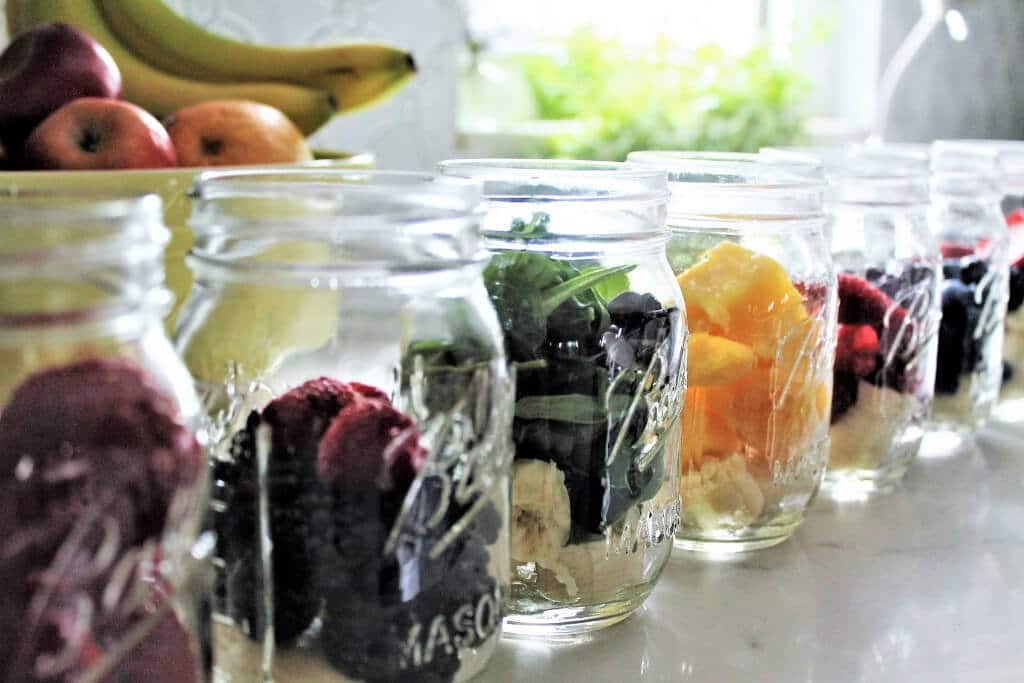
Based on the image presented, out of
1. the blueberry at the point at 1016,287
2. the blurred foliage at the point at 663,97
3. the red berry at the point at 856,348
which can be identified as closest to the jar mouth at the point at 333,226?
the red berry at the point at 856,348

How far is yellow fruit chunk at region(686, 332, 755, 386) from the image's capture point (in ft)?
1.83

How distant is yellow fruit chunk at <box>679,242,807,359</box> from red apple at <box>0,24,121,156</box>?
0.35 metres

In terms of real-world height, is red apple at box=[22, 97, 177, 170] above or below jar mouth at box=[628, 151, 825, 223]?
above

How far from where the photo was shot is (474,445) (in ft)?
1.27

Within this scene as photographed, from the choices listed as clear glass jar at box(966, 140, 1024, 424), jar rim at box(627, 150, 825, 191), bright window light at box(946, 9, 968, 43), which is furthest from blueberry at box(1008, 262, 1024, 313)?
bright window light at box(946, 9, 968, 43)

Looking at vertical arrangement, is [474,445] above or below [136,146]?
below

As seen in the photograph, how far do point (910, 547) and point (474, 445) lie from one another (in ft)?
1.16

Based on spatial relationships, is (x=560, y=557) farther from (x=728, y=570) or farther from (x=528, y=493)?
(x=728, y=570)

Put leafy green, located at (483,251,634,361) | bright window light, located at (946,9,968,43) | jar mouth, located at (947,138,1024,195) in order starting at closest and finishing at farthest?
leafy green, located at (483,251,634,361) → jar mouth, located at (947,138,1024,195) → bright window light, located at (946,9,968,43)

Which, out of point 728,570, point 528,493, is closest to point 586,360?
point 528,493

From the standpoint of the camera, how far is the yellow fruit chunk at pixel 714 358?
558 mm

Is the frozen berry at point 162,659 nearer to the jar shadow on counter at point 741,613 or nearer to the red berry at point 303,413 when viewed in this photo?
the red berry at point 303,413

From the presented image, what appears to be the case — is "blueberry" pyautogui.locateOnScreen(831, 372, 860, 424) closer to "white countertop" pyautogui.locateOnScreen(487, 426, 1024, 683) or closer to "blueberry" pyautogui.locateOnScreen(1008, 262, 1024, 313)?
"white countertop" pyautogui.locateOnScreen(487, 426, 1024, 683)

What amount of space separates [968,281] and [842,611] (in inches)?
14.0
